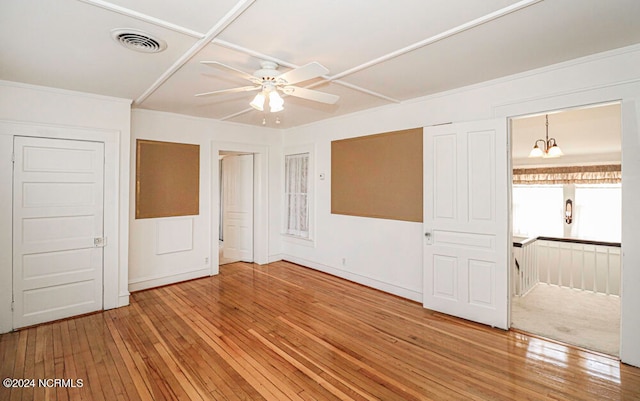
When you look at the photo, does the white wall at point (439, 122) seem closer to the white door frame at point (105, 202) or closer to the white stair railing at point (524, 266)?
the white stair railing at point (524, 266)

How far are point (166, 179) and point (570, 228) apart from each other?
9708mm

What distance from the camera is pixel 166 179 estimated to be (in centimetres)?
477

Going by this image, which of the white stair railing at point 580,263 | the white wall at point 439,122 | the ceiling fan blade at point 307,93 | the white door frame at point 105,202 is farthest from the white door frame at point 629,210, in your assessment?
the white door frame at point 105,202

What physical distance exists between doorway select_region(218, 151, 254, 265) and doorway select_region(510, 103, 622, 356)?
4.45 meters

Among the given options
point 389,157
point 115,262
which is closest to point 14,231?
point 115,262

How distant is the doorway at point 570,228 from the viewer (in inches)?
138

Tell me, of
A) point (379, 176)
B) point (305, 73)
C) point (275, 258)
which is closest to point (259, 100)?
point (305, 73)

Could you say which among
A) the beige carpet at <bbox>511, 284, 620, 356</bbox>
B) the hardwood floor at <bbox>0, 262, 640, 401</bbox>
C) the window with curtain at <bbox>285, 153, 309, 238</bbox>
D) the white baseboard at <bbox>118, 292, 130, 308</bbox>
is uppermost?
the window with curtain at <bbox>285, 153, 309, 238</bbox>

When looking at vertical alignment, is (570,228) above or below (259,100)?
below

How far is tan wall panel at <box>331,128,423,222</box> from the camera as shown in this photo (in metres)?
4.10

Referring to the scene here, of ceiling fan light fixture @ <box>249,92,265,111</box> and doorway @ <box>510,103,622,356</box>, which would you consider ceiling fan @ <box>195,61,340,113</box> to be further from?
doorway @ <box>510,103,622,356</box>

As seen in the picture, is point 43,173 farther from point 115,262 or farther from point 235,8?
point 235,8

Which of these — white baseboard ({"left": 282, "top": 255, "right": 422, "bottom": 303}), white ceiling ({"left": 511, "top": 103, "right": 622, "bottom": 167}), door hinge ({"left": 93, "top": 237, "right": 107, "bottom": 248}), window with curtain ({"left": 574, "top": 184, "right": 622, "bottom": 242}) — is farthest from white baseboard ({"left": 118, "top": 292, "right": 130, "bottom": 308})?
window with curtain ({"left": 574, "top": 184, "right": 622, "bottom": 242})

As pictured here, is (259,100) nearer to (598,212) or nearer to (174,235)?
(174,235)
